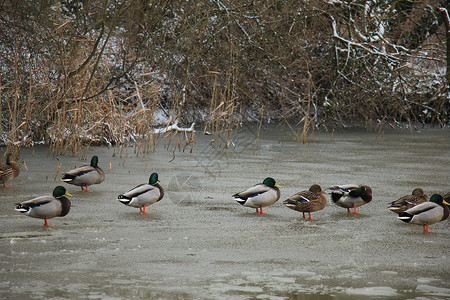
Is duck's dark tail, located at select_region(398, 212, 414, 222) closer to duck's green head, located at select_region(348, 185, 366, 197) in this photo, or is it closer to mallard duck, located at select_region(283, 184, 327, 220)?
duck's green head, located at select_region(348, 185, 366, 197)

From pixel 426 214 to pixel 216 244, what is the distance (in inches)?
85.6

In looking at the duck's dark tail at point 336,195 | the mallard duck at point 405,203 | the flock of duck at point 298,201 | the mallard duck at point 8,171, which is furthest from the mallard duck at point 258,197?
the mallard duck at point 8,171

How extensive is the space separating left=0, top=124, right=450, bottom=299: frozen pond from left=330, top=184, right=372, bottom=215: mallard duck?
15 centimetres

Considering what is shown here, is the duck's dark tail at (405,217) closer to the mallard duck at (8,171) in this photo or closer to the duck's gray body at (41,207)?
the duck's gray body at (41,207)

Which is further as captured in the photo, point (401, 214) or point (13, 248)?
point (401, 214)

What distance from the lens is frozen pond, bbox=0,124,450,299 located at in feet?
16.1

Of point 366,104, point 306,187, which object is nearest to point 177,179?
point 306,187

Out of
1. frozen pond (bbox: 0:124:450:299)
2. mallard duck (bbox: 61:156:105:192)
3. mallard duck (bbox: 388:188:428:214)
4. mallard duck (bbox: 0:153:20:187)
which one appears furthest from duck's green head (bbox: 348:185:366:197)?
mallard duck (bbox: 0:153:20:187)

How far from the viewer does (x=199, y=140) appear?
589 inches

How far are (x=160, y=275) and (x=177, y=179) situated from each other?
4.66 meters

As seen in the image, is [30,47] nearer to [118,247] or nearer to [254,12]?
[254,12]

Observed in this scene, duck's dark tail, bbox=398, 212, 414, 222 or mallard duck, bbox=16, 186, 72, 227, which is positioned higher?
duck's dark tail, bbox=398, 212, 414, 222

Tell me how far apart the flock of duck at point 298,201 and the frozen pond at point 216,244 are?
146 millimetres

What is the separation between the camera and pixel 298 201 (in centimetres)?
721
